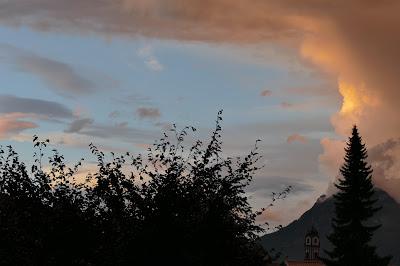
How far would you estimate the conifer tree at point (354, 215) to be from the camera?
68.8 m

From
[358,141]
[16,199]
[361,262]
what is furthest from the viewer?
[358,141]

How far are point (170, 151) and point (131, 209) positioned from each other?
2.45m

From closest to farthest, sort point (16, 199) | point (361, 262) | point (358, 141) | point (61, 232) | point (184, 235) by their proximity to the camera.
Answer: point (184, 235), point (61, 232), point (16, 199), point (361, 262), point (358, 141)

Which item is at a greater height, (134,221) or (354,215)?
(354,215)

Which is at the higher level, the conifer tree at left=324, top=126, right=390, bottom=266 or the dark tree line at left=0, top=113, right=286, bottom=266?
the conifer tree at left=324, top=126, right=390, bottom=266

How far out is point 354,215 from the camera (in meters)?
71.8

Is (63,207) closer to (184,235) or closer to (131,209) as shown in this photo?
(131,209)

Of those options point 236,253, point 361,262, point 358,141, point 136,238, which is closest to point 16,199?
point 136,238

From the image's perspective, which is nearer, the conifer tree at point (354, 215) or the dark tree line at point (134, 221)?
the dark tree line at point (134, 221)

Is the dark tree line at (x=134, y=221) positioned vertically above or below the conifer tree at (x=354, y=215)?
below

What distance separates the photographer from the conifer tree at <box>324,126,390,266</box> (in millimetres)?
68750

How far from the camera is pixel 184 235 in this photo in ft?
61.2

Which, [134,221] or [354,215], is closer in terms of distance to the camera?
[134,221]

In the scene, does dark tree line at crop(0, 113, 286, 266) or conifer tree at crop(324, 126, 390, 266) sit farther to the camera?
conifer tree at crop(324, 126, 390, 266)
